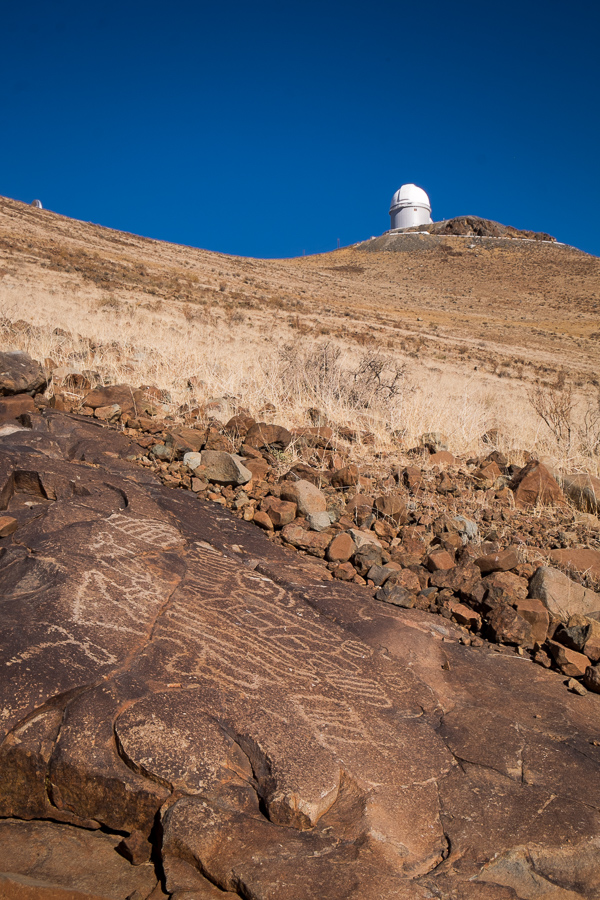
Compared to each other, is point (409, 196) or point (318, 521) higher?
point (409, 196)

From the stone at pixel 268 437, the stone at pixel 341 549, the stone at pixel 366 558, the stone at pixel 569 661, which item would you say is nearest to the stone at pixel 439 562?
the stone at pixel 366 558

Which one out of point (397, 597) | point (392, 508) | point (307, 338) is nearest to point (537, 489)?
point (392, 508)

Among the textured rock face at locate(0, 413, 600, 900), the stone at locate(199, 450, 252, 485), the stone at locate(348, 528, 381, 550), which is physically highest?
the stone at locate(199, 450, 252, 485)

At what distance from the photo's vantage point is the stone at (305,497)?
12.2 feet

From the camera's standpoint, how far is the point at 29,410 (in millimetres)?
4219

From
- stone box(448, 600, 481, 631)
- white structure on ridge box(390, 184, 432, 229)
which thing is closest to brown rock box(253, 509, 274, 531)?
stone box(448, 600, 481, 631)

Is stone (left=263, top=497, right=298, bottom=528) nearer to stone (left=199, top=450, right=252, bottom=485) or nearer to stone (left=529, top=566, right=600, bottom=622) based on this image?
stone (left=199, top=450, right=252, bottom=485)

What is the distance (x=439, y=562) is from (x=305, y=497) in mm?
911

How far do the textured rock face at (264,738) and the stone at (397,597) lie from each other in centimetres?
12

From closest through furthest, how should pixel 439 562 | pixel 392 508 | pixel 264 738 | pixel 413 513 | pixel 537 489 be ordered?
pixel 264 738 → pixel 439 562 → pixel 392 508 → pixel 413 513 → pixel 537 489

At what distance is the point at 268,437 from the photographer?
4582 mm

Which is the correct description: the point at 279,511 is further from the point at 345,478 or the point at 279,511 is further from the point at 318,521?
the point at 345,478

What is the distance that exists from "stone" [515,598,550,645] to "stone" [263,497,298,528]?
52.7 inches

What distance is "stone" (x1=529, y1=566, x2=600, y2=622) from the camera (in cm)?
306
